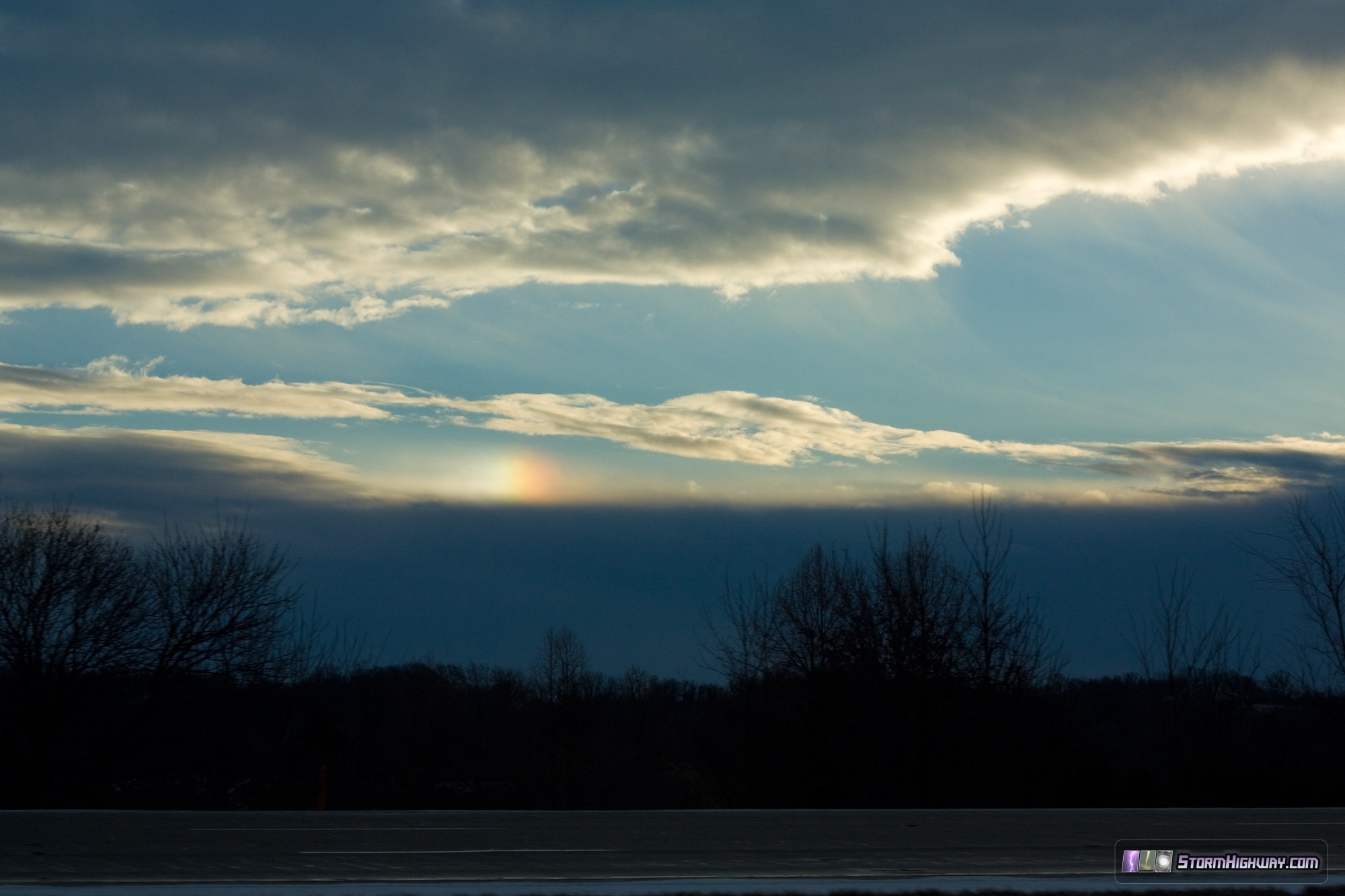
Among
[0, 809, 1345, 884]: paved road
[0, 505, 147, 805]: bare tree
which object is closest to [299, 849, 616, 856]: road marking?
[0, 809, 1345, 884]: paved road

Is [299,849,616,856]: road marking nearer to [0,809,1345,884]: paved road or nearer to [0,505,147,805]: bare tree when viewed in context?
[0,809,1345,884]: paved road

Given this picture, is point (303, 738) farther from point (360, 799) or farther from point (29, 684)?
point (29, 684)

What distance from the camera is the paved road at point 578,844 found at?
1182cm

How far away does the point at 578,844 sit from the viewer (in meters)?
14.5

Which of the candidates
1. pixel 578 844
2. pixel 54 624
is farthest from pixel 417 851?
pixel 54 624

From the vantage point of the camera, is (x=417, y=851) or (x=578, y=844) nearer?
(x=417, y=851)

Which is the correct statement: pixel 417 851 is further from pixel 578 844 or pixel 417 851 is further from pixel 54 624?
pixel 54 624

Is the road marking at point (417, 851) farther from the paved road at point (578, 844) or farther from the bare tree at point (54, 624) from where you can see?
the bare tree at point (54, 624)

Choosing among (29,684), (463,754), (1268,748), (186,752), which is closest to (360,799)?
(186,752)

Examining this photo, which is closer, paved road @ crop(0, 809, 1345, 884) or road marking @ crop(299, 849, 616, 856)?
paved road @ crop(0, 809, 1345, 884)

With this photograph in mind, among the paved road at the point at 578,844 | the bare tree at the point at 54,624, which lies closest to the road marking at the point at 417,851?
the paved road at the point at 578,844

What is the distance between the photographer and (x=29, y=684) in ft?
88.8

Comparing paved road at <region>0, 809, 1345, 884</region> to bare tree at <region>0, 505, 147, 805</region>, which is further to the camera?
bare tree at <region>0, 505, 147, 805</region>

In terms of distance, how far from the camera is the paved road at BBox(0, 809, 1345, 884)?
11.8m
